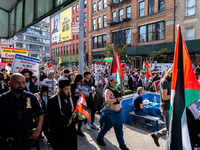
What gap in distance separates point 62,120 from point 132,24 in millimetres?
26254

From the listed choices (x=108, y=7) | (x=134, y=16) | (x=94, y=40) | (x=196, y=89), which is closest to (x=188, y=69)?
(x=196, y=89)

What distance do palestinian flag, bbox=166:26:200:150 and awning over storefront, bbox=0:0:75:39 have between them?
1987 millimetres

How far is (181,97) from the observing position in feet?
7.41

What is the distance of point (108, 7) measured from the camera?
3106 centimetres

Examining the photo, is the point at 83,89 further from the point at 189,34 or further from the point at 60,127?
the point at 189,34

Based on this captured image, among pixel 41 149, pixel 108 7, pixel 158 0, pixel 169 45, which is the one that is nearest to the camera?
pixel 41 149

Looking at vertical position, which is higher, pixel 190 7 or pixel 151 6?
pixel 151 6

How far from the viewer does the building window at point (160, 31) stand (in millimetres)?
22872

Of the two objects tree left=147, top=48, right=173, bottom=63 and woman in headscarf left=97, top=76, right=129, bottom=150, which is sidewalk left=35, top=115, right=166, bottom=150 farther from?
tree left=147, top=48, right=173, bottom=63

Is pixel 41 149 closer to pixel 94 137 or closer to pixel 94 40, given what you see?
pixel 94 137

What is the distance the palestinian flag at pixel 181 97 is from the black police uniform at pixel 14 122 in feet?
6.97

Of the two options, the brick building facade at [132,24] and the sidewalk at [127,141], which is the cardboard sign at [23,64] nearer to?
the sidewalk at [127,141]

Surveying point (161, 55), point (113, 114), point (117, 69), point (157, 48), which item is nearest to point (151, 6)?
point (157, 48)

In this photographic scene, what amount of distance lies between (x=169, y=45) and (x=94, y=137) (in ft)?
62.9
